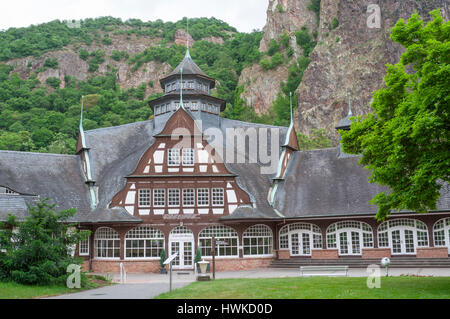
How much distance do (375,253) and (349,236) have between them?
179 centimetres

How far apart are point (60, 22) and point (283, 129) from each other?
353 ft

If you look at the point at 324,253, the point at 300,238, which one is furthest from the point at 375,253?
the point at 300,238

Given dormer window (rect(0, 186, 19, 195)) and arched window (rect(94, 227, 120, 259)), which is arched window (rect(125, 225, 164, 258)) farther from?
dormer window (rect(0, 186, 19, 195))

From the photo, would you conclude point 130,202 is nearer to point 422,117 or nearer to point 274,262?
point 274,262

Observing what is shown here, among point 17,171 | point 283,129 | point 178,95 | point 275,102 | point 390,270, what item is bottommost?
point 390,270

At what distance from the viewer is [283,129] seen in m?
36.1

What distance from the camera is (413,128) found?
13.4 metres

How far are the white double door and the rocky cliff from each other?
48.8 m

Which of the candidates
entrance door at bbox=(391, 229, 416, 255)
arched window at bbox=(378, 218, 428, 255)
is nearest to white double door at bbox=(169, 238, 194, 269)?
arched window at bbox=(378, 218, 428, 255)

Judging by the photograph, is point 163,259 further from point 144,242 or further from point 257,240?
point 257,240

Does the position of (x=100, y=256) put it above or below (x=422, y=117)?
below

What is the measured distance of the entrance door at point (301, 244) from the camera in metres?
29.2

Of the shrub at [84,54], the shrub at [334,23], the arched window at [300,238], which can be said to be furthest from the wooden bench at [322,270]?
the shrub at [84,54]
